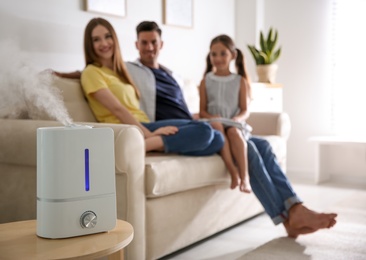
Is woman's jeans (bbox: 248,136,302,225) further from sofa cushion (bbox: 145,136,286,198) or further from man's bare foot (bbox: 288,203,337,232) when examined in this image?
sofa cushion (bbox: 145,136,286,198)

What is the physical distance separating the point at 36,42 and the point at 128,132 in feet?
3.88

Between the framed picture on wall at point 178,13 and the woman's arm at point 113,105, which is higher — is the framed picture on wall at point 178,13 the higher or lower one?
the higher one

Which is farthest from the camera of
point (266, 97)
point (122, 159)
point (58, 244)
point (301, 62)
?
point (301, 62)

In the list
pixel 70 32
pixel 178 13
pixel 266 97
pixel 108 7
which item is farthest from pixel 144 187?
pixel 266 97

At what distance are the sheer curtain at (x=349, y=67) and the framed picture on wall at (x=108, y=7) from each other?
2001 millimetres

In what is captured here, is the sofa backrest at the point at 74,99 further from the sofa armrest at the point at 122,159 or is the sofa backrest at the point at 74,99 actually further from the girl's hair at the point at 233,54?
the girl's hair at the point at 233,54

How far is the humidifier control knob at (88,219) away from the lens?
132 cm

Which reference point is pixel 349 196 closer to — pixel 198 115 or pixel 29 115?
pixel 198 115

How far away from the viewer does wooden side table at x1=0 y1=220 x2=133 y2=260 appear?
3.85ft

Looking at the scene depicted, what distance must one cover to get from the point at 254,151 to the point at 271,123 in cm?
68

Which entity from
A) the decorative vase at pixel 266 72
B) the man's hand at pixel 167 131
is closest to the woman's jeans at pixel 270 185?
the man's hand at pixel 167 131

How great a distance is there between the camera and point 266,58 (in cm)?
429

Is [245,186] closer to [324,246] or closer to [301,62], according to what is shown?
[324,246]

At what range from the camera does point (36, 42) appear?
286cm
